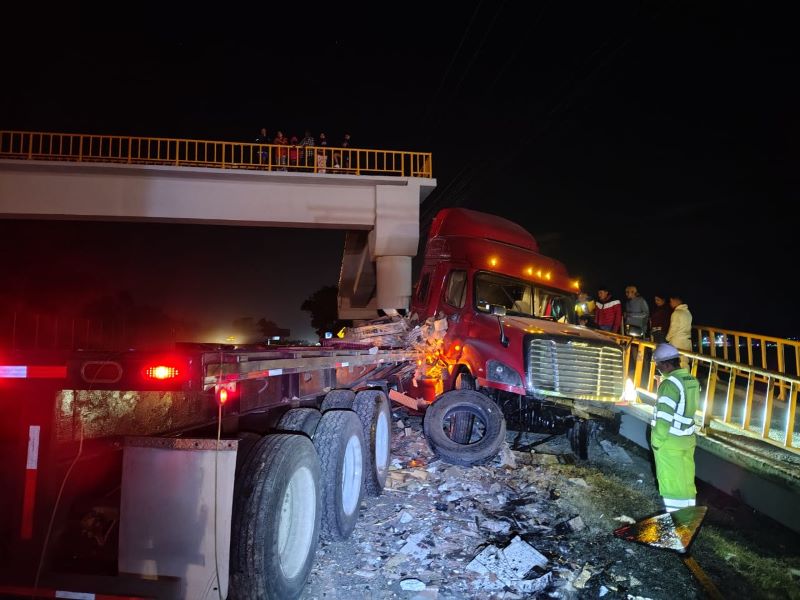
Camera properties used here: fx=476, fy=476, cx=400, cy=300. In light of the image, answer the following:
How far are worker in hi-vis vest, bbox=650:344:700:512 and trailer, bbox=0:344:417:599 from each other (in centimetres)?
373

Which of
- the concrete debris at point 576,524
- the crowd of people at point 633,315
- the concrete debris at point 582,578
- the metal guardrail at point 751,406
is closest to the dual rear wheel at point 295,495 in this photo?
the concrete debris at point 582,578

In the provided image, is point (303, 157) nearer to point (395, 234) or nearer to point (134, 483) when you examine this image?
point (395, 234)

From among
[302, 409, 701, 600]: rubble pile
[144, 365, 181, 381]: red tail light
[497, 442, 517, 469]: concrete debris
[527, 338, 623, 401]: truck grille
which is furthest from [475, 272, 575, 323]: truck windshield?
[144, 365, 181, 381]: red tail light

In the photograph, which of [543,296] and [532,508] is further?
[543,296]

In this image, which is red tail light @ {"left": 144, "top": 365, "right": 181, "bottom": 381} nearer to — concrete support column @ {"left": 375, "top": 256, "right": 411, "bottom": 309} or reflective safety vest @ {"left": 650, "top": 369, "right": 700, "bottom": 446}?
reflective safety vest @ {"left": 650, "top": 369, "right": 700, "bottom": 446}

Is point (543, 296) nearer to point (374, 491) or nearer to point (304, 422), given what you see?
point (374, 491)

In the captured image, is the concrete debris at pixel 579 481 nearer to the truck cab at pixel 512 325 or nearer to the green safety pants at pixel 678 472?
the truck cab at pixel 512 325

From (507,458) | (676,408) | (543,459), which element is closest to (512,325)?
(507,458)

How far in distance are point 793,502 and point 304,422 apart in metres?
4.82

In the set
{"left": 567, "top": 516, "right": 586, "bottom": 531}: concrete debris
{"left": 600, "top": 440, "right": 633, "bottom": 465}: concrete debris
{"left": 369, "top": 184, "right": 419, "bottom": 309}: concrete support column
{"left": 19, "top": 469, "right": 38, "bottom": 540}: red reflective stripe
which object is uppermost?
{"left": 369, "top": 184, "right": 419, "bottom": 309}: concrete support column

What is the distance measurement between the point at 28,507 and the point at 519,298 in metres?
6.87

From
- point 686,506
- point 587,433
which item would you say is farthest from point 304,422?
point 587,433

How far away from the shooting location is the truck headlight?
6.48 meters

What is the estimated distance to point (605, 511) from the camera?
5.16m
